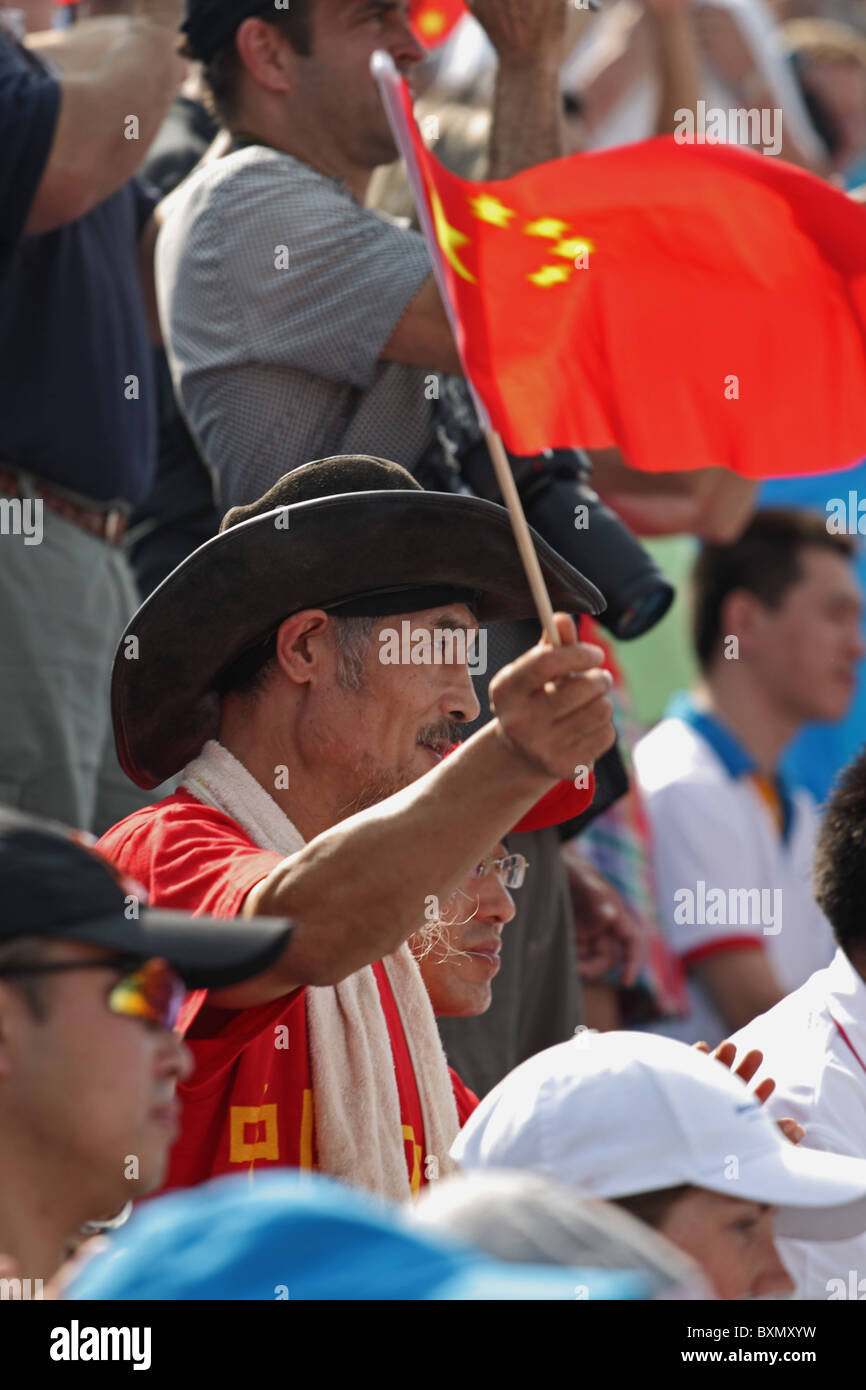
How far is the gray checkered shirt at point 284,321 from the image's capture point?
157 inches

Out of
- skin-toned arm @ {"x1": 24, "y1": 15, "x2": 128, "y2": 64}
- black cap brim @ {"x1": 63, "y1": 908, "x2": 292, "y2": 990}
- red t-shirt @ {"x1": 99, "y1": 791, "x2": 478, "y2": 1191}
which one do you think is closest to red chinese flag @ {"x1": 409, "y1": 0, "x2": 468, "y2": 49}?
skin-toned arm @ {"x1": 24, "y1": 15, "x2": 128, "y2": 64}

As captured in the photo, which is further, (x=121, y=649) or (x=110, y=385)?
(x=110, y=385)

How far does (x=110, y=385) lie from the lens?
172 inches

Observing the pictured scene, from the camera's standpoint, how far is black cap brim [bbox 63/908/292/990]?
90.3 inches

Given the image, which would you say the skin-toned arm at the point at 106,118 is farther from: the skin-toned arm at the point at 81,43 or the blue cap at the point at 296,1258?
the blue cap at the point at 296,1258

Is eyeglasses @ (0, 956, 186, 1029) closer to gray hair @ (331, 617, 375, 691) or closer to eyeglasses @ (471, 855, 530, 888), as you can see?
gray hair @ (331, 617, 375, 691)

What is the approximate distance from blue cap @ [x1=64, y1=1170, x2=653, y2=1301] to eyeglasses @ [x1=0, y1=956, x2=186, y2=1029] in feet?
2.49

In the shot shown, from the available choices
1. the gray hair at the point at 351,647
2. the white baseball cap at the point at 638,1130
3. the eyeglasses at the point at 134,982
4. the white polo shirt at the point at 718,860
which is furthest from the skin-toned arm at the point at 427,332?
the white polo shirt at the point at 718,860

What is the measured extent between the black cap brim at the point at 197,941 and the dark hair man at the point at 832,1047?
3.92ft

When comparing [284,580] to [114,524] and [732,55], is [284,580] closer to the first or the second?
[114,524]

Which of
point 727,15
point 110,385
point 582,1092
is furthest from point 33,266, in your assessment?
point 727,15
